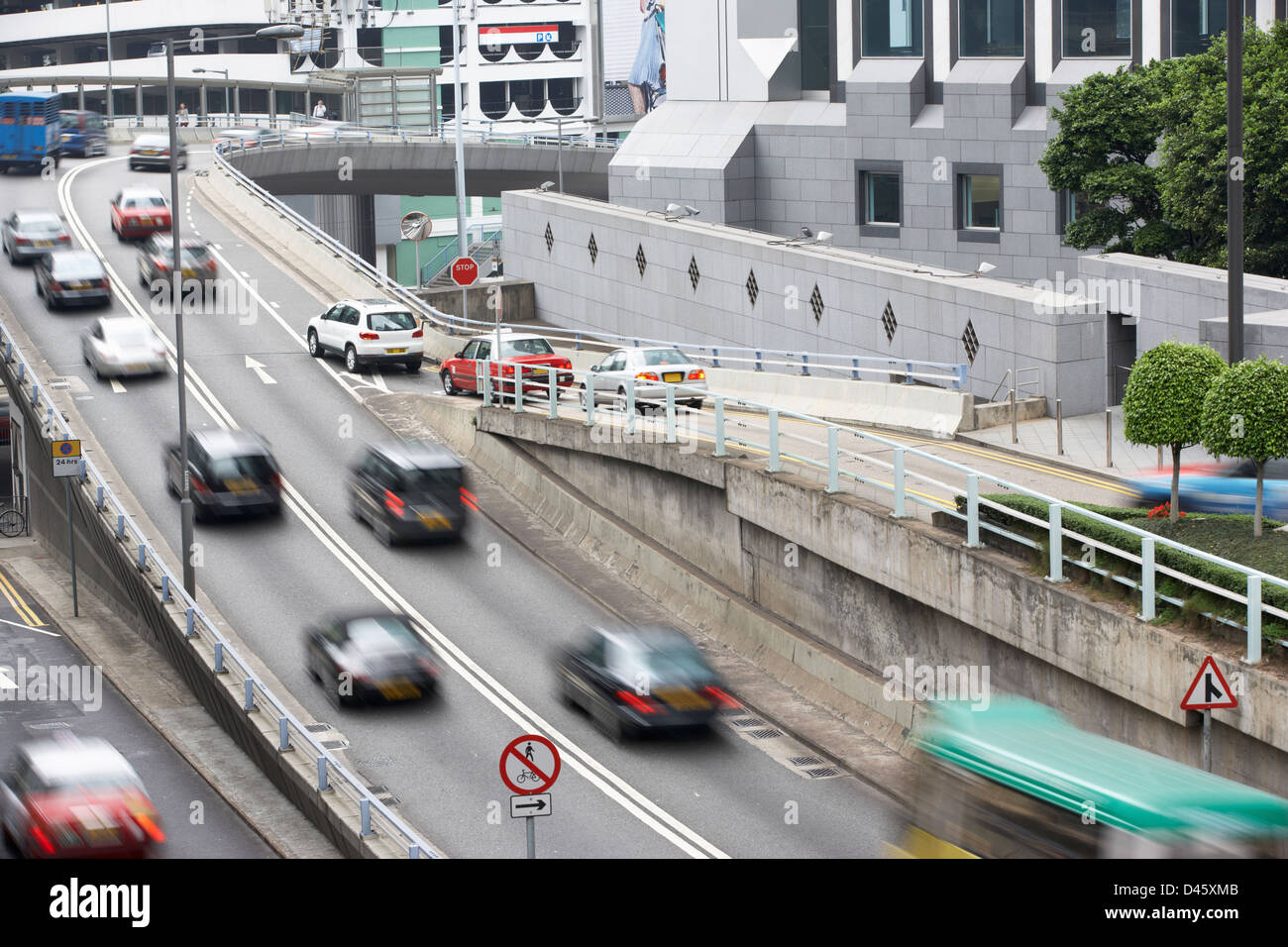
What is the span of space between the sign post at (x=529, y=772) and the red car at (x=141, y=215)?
128ft

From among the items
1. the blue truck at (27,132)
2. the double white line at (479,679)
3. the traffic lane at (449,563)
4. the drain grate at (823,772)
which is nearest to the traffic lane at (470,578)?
the traffic lane at (449,563)

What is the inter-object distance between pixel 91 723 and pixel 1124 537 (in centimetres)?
1746

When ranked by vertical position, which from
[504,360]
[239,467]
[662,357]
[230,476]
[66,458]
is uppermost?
[662,357]

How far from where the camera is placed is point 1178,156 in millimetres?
34406

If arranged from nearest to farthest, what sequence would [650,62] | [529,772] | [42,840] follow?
[529,772], [42,840], [650,62]

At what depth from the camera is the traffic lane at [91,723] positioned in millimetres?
23344

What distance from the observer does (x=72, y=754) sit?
867 inches

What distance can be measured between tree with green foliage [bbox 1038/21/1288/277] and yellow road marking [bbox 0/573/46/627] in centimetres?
2417

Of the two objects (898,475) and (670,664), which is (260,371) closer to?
(670,664)

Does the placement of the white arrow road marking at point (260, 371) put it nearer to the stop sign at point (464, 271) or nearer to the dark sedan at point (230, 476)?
the stop sign at point (464, 271)

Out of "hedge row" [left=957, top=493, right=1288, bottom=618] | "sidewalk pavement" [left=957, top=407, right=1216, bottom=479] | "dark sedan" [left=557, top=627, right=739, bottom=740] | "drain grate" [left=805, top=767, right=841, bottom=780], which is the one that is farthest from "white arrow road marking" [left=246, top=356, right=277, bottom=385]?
"hedge row" [left=957, top=493, right=1288, bottom=618]

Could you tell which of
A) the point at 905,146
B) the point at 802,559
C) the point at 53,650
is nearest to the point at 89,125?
the point at 905,146

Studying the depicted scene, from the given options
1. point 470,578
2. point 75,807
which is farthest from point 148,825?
point 470,578
